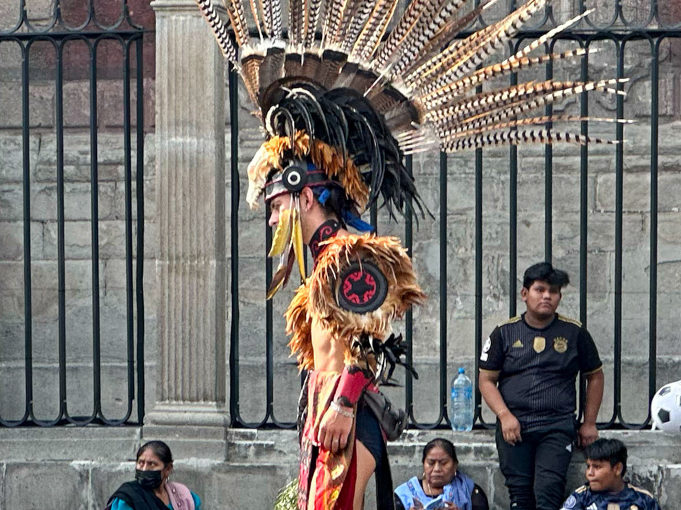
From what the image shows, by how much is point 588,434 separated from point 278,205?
2708mm

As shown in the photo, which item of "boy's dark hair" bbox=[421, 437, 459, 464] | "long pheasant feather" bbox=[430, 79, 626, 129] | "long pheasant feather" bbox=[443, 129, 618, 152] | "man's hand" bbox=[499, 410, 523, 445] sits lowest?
"boy's dark hair" bbox=[421, 437, 459, 464]

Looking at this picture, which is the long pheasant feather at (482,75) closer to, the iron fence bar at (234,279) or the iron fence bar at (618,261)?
the iron fence bar at (618,261)

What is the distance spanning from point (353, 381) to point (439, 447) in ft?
7.23

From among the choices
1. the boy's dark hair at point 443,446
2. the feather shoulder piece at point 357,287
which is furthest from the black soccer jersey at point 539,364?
the feather shoulder piece at point 357,287

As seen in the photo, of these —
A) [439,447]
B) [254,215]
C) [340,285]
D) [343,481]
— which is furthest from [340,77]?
[254,215]

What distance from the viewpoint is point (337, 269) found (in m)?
6.84

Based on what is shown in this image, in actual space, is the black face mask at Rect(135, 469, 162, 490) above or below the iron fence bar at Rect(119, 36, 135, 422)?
below

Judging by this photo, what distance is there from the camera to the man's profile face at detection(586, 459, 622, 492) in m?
8.48

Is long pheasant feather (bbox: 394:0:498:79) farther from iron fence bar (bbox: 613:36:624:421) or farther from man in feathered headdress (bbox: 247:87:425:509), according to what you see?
iron fence bar (bbox: 613:36:624:421)

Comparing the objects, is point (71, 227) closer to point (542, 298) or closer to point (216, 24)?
point (542, 298)

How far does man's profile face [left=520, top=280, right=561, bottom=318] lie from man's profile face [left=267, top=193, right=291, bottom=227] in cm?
227

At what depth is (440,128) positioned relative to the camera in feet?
24.1

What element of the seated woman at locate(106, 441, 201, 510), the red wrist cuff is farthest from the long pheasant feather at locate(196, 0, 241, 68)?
the seated woman at locate(106, 441, 201, 510)

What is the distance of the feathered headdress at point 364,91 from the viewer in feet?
23.4
